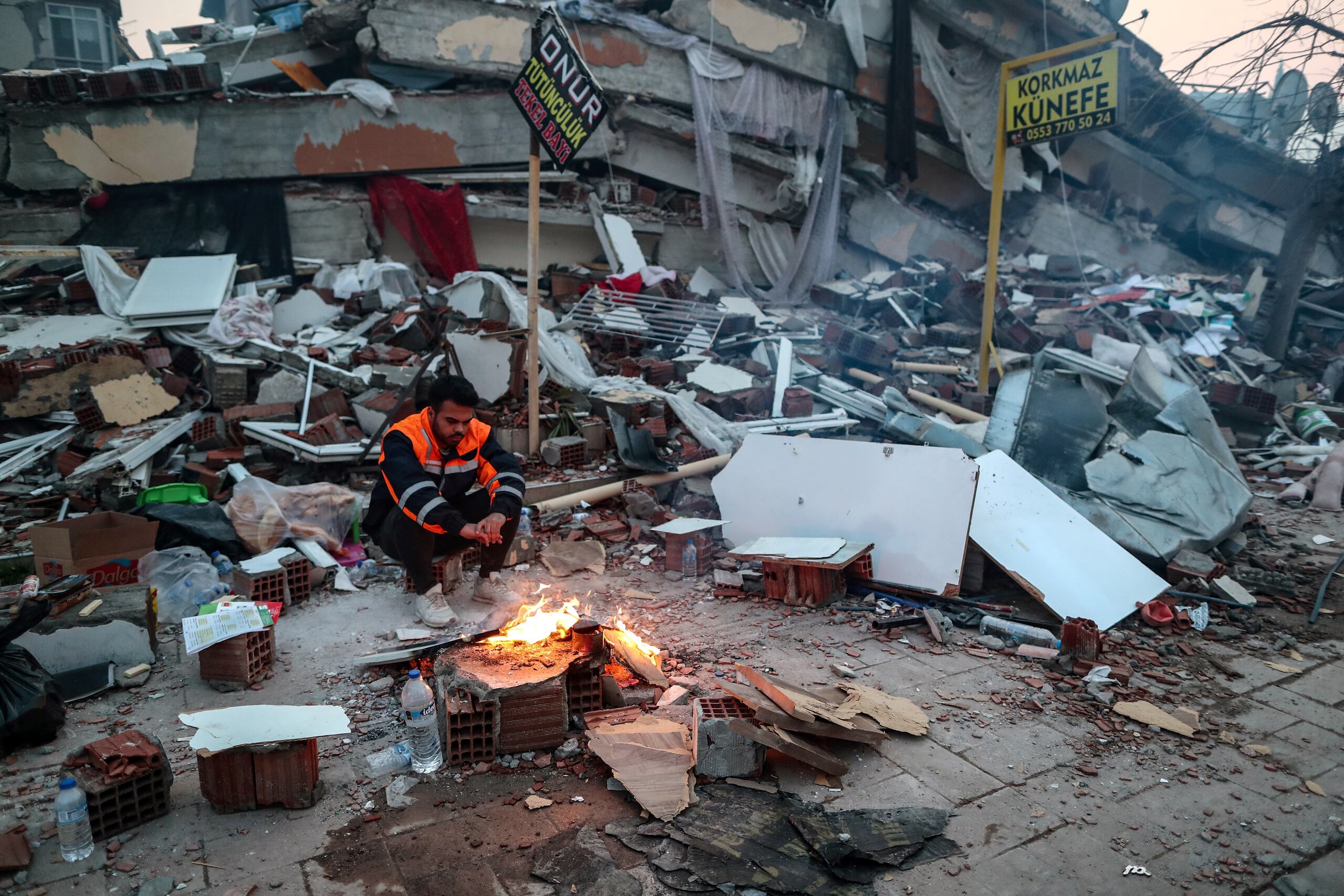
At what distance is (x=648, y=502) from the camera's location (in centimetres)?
673

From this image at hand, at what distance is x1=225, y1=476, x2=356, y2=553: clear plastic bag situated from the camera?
5.71 meters

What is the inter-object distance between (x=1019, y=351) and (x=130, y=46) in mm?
19039

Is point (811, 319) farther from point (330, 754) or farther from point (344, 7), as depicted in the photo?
point (330, 754)

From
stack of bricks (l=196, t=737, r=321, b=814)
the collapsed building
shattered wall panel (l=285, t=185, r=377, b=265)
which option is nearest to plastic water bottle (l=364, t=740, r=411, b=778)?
stack of bricks (l=196, t=737, r=321, b=814)

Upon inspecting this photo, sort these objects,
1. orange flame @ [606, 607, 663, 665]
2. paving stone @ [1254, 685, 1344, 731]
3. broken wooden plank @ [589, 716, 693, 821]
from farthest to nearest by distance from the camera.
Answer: orange flame @ [606, 607, 663, 665], paving stone @ [1254, 685, 1344, 731], broken wooden plank @ [589, 716, 693, 821]

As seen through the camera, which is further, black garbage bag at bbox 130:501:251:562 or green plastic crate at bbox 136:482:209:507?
green plastic crate at bbox 136:482:209:507

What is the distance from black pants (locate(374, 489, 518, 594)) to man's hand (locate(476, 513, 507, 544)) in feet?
0.57

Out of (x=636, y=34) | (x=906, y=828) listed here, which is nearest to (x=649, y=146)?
(x=636, y=34)

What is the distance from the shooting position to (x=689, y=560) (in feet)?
19.4

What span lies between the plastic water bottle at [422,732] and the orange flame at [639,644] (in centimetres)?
120

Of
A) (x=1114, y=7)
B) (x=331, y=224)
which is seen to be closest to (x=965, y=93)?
(x=1114, y=7)

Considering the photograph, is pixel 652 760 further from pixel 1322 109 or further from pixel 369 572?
pixel 1322 109

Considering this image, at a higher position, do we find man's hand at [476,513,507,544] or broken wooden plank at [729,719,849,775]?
man's hand at [476,513,507,544]

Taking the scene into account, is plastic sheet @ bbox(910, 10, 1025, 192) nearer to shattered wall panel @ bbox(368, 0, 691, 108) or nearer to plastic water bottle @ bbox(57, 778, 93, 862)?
shattered wall panel @ bbox(368, 0, 691, 108)
